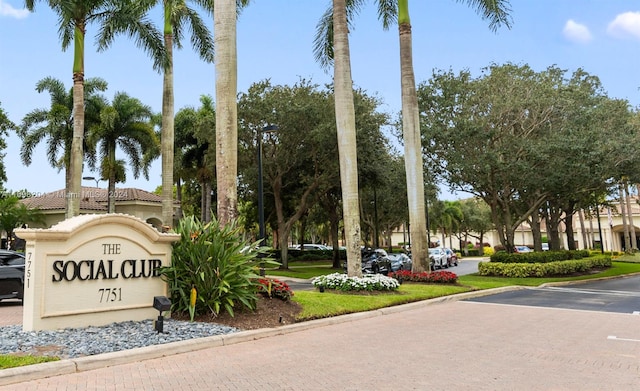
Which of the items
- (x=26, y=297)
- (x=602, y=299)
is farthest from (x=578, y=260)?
(x=26, y=297)

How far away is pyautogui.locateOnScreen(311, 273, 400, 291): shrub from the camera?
1472 cm

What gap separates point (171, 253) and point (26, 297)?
8.98ft

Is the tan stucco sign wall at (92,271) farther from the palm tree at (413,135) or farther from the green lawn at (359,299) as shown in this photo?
the palm tree at (413,135)

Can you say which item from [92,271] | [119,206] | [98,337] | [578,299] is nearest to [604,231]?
[578,299]

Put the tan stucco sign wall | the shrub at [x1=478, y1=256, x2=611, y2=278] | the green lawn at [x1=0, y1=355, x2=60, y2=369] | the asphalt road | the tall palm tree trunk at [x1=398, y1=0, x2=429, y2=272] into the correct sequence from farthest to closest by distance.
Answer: the shrub at [x1=478, y1=256, x2=611, y2=278]
the tall palm tree trunk at [x1=398, y1=0, x2=429, y2=272]
the asphalt road
the tan stucco sign wall
the green lawn at [x1=0, y1=355, x2=60, y2=369]

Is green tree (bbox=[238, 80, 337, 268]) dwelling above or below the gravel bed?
above

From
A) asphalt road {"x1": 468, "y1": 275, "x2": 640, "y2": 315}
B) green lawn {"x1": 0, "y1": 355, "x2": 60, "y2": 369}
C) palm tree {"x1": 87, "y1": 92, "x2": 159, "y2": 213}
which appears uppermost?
palm tree {"x1": 87, "y1": 92, "x2": 159, "y2": 213}

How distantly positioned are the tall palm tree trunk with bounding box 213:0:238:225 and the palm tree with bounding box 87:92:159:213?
805 inches

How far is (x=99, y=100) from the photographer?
3070 centimetres

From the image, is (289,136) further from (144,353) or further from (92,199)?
(144,353)

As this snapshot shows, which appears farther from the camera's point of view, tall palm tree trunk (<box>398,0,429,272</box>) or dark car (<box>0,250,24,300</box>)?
tall palm tree trunk (<box>398,0,429,272</box>)

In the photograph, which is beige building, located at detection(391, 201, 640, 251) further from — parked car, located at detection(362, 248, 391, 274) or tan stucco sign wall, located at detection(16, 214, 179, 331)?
tan stucco sign wall, located at detection(16, 214, 179, 331)

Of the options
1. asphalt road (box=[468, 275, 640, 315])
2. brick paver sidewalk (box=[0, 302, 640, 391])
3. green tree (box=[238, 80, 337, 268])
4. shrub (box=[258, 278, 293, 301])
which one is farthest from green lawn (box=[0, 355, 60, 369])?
green tree (box=[238, 80, 337, 268])

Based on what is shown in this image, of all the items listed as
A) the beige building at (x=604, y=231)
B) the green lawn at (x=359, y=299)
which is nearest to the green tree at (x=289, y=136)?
the green lawn at (x=359, y=299)
